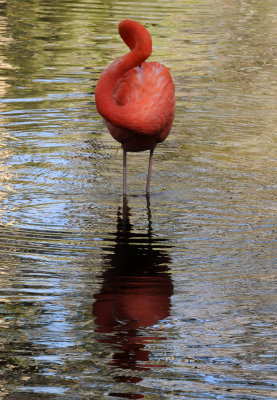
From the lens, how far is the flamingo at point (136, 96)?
6.14 m

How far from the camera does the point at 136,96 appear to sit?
6.55m

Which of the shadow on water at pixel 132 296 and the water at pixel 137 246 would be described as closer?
the water at pixel 137 246

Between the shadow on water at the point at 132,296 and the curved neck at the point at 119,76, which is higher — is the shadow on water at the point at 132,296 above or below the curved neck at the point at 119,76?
below

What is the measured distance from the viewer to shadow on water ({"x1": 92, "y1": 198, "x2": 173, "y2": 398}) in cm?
442

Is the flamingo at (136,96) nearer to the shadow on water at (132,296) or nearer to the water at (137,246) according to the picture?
the water at (137,246)

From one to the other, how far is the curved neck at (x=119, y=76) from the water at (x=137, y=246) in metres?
0.82

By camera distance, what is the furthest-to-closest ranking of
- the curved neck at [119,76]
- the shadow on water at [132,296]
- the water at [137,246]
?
the curved neck at [119,76] < the shadow on water at [132,296] < the water at [137,246]

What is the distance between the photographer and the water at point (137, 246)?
13.8 feet

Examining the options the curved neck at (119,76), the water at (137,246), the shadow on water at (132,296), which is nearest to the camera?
the water at (137,246)

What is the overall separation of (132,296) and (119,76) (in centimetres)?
191

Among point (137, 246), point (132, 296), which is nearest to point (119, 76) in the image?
point (137, 246)

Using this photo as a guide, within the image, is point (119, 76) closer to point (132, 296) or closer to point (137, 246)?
point (137, 246)

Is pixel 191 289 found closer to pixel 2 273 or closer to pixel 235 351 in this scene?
pixel 235 351

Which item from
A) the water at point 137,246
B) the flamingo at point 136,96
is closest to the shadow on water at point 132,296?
the water at point 137,246
